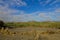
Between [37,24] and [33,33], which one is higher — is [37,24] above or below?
A: above

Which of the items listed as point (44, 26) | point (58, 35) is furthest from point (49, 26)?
point (58, 35)

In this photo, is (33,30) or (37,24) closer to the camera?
(33,30)

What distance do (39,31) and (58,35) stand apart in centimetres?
46

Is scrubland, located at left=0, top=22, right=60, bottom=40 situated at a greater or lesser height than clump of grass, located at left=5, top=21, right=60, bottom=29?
lesser

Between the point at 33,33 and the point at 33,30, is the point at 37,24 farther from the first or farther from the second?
the point at 33,33

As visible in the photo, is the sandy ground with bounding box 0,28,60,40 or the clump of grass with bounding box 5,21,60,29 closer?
the sandy ground with bounding box 0,28,60,40

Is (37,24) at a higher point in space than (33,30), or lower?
higher

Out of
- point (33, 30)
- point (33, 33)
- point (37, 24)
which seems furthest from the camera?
point (37, 24)

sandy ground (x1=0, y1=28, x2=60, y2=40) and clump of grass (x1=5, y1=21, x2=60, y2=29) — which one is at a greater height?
clump of grass (x1=5, y1=21, x2=60, y2=29)

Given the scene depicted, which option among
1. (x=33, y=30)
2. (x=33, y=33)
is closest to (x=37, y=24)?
(x=33, y=30)

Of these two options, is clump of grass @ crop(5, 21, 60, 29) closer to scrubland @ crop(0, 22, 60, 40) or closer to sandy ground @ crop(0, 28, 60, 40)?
scrubland @ crop(0, 22, 60, 40)

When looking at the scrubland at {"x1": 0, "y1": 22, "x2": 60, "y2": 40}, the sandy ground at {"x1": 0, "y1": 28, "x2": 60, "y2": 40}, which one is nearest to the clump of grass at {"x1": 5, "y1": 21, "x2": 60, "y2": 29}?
the scrubland at {"x1": 0, "y1": 22, "x2": 60, "y2": 40}

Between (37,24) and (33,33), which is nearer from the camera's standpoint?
(33,33)

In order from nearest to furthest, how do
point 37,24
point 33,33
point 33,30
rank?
1. point 33,33
2. point 33,30
3. point 37,24
